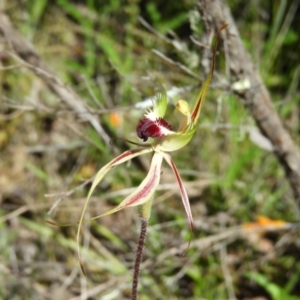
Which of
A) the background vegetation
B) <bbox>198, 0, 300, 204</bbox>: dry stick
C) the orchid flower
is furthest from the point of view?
the background vegetation

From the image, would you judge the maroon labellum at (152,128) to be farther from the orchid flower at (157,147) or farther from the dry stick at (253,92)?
the dry stick at (253,92)

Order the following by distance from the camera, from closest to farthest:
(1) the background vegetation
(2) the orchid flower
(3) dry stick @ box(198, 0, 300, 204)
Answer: (2) the orchid flower → (3) dry stick @ box(198, 0, 300, 204) → (1) the background vegetation

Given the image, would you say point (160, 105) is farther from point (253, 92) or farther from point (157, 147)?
point (253, 92)

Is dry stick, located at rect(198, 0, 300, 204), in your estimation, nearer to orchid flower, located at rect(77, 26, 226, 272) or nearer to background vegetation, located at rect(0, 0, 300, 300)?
background vegetation, located at rect(0, 0, 300, 300)

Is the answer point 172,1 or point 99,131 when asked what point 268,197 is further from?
point 172,1

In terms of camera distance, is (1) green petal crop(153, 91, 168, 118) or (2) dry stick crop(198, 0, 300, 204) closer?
(1) green petal crop(153, 91, 168, 118)

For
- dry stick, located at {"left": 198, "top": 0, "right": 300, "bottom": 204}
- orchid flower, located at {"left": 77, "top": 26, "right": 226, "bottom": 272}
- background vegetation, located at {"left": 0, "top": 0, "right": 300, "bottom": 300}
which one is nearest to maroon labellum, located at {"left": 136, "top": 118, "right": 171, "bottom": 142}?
orchid flower, located at {"left": 77, "top": 26, "right": 226, "bottom": 272}

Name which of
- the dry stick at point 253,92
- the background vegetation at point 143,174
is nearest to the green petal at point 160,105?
the dry stick at point 253,92
